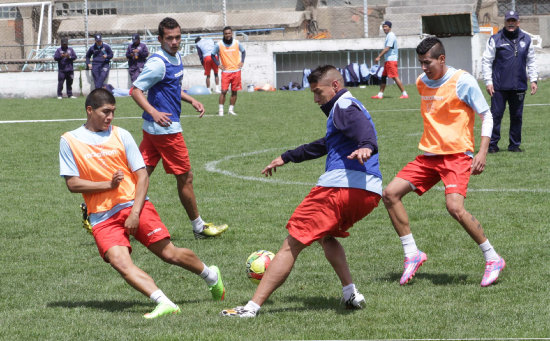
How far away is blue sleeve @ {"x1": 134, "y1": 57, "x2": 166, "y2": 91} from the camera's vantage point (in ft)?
26.8

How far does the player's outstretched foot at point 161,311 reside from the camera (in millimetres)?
5547

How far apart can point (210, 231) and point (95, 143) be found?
106 inches

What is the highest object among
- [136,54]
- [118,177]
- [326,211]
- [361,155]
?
[136,54]

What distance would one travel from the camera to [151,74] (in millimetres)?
8172

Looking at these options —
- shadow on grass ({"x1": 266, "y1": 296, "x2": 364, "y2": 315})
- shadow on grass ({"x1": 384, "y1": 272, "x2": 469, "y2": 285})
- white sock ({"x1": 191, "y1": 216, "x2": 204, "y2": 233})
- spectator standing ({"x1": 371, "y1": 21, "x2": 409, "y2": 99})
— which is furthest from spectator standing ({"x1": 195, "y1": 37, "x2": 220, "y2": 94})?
shadow on grass ({"x1": 266, "y1": 296, "x2": 364, "y2": 315})

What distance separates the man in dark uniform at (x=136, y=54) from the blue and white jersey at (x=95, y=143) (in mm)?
21339

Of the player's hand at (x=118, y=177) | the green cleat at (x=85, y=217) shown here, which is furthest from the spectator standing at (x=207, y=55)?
the player's hand at (x=118, y=177)

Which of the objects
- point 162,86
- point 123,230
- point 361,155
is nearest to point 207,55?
point 162,86

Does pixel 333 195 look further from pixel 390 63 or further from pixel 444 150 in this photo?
pixel 390 63

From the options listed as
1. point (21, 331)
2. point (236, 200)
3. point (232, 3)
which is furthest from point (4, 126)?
point (232, 3)

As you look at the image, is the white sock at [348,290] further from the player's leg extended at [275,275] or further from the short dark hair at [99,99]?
the short dark hair at [99,99]

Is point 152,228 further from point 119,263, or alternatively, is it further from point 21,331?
point 21,331

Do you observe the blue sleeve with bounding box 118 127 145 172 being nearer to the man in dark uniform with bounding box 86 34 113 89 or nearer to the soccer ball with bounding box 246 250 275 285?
the soccer ball with bounding box 246 250 275 285

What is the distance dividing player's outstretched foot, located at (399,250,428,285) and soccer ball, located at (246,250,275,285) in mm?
991
